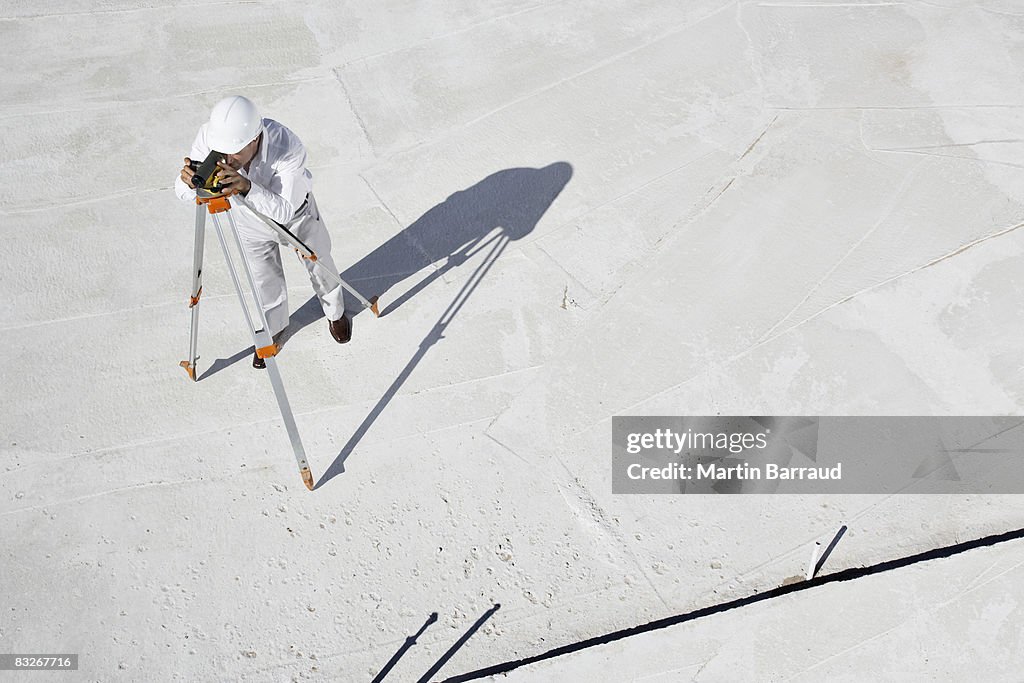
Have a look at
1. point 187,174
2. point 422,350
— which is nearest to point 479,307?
point 422,350

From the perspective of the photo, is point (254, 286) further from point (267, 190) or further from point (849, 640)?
point (849, 640)

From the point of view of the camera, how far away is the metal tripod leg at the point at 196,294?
4.67 metres

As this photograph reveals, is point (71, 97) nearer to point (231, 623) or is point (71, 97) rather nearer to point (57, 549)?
point (57, 549)

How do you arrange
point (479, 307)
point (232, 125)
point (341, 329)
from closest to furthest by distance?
point (232, 125), point (341, 329), point (479, 307)

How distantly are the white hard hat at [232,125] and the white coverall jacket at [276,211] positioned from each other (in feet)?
0.34

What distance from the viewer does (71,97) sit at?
7168 mm

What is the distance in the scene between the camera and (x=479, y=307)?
5914 millimetres

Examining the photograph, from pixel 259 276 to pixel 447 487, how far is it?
5.44ft

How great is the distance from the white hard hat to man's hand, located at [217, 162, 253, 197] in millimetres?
127

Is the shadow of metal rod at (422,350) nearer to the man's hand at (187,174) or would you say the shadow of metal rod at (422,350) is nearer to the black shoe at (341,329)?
the black shoe at (341,329)

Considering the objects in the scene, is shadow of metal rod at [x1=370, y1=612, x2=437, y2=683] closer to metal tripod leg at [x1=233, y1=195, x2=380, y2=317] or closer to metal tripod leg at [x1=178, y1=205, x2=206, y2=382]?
metal tripod leg at [x1=233, y1=195, x2=380, y2=317]

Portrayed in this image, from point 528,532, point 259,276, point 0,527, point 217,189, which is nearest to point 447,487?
point 528,532

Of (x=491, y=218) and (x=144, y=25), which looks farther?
(x=144, y=25)

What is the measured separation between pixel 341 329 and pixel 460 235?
1.19 m
